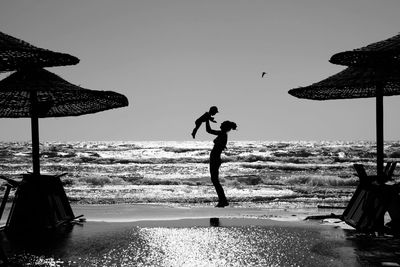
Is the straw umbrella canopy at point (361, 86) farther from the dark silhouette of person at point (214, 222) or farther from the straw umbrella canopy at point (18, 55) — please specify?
the straw umbrella canopy at point (18, 55)

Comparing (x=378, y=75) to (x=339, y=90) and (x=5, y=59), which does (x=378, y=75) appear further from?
(x=5, y=59)

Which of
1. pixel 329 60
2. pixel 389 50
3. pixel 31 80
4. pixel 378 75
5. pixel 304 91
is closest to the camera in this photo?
pixel 389 50

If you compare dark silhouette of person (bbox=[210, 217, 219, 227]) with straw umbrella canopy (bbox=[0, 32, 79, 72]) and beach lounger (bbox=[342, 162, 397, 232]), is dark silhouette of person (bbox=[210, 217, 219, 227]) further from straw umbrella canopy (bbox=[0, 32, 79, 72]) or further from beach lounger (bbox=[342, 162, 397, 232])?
straw umbrella canopy (bbox=[0, 32, 79, 72])

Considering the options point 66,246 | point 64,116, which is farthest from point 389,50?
point 64,116

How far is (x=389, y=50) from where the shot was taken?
5.73m

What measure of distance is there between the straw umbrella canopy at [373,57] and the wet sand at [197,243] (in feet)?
7.85

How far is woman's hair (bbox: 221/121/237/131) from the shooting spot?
10.3 metres

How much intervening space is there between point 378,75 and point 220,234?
10.6ft

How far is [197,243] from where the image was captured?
22.0 ft

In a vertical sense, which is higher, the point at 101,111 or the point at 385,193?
the point at 101,111

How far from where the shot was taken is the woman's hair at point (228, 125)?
405 inches

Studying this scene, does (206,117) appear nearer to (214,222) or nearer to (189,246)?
(214,222)

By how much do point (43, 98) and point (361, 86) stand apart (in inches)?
224

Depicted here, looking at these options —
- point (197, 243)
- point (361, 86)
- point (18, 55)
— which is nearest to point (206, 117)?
point (361, 86)
